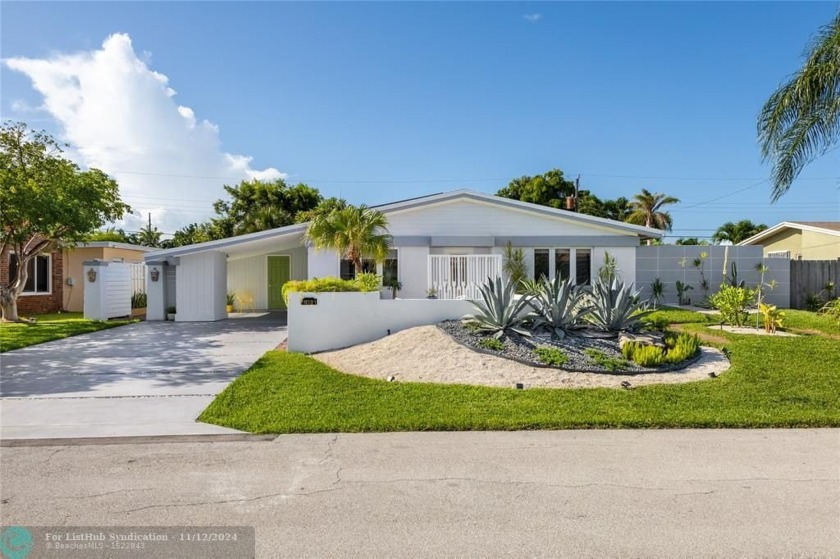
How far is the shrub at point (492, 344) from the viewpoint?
8.50m

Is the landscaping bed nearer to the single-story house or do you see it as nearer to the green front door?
the green front door

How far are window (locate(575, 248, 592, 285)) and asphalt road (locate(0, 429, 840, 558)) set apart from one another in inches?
454

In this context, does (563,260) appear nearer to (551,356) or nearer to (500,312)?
(500,312)

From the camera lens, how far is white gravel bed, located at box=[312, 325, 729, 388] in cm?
718

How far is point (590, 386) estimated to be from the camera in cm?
691

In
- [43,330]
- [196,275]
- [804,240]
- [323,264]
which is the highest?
[804,240]

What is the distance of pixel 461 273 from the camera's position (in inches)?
459

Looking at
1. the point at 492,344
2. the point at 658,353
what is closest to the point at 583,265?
the point at 658,353

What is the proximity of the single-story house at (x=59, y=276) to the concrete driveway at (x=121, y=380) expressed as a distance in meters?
7.91

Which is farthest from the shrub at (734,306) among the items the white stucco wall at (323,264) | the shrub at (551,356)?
the white stucco wall at (323,264)

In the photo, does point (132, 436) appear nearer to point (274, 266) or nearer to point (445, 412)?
point (445, 412)

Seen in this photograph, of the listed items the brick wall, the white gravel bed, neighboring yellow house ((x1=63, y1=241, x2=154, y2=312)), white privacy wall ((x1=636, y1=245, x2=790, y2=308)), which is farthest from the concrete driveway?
white privacy wall ((x1=636, y1=245, x2=790, y2=308))

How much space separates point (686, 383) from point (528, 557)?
5402 millimetres

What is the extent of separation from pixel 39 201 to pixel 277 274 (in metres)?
8.93
